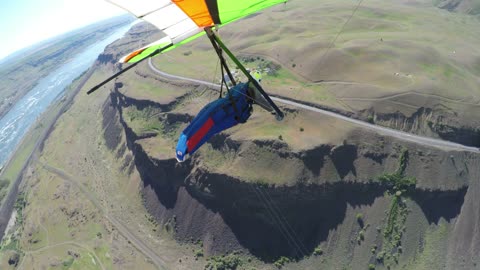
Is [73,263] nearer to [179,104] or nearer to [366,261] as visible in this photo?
[179,104]

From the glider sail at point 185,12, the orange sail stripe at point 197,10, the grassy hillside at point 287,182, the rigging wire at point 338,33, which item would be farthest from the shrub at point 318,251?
the orange sail stripe at point 197,10

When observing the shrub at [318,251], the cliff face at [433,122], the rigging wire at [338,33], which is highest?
the rigging wire at [338,33]

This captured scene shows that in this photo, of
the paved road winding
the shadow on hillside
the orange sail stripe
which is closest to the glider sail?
the orange sail stripe

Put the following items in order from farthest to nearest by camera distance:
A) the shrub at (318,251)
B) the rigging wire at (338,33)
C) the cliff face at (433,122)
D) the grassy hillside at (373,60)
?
the rigging wire at (338,33) < the grassy hillside at (373,60) < the cliff face at (433,122) < the shrub at (318,251)

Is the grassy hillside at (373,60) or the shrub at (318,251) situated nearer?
the shrub at (318,251)

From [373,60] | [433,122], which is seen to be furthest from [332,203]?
[373,60]

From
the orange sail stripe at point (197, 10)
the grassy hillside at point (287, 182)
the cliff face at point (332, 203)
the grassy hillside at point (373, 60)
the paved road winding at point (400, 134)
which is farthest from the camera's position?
the grassy hillside at point (373, 60)

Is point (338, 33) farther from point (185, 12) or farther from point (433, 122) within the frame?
point (185, 12)

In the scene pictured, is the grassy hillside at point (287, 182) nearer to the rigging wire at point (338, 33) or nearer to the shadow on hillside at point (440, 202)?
the shadow on hillside at point (440, 202)
